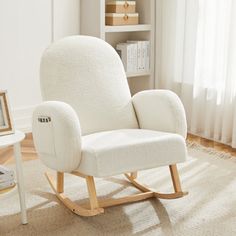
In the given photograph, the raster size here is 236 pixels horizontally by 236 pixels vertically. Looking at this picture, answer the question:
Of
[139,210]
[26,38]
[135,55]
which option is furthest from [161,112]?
[26,38]

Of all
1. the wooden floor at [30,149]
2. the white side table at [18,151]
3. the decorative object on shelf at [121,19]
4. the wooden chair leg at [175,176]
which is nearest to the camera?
Answer: the white side table at [18,151]

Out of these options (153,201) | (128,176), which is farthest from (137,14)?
(153,201)

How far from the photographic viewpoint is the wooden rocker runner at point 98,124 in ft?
7.39

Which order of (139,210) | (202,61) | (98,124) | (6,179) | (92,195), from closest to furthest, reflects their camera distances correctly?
(6,179) → (92,195) → (139,210) → (98,124) → (202,61)

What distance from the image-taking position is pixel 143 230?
2291 mm

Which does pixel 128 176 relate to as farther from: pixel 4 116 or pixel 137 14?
pixel 137 14

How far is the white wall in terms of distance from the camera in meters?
3.70

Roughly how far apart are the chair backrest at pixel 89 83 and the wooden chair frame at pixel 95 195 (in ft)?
1.08

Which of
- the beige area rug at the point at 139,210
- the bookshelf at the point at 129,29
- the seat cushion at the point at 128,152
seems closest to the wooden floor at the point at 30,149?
the beige area rug at the point at 139,210

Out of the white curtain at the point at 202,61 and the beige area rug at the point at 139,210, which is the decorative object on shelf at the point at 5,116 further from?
the white curtain at the point at 202,61

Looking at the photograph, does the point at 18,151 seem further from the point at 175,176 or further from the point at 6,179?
the point at 175,176

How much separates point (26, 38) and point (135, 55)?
85 cm

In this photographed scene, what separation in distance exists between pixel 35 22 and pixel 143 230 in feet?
6.85

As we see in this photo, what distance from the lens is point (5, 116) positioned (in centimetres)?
224
